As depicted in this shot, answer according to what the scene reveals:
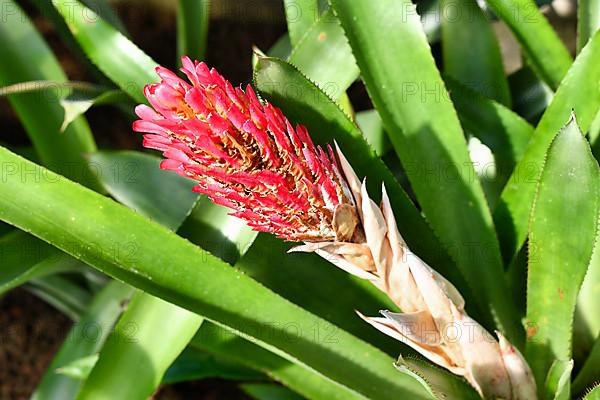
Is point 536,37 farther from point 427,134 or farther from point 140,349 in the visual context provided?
point 140,349

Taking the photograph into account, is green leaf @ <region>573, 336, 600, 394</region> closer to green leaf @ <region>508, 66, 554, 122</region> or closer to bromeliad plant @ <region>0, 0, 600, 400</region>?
bromeliad plant @ <region>0, 0, 600, 400</region>

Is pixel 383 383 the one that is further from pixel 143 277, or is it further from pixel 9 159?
pixel 9 159

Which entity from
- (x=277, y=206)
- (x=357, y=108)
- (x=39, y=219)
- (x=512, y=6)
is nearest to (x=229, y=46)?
(x=357, y=108)

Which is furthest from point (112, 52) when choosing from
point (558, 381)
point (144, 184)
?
point (558, 381)

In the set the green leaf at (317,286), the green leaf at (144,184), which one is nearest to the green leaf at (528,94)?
the green leaf at (317,286)

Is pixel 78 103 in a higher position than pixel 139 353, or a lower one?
higher

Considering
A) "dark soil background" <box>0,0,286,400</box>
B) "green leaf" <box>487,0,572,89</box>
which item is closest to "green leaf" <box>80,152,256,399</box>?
"green leaf" <box>487,0,572,89</box>
